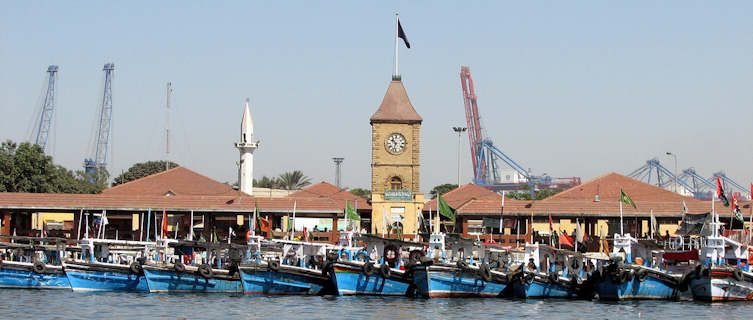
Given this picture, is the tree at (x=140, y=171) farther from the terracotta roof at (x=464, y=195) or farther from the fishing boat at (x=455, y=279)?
the fishing boat at (x=455, y=279)

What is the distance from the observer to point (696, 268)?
4488 cm

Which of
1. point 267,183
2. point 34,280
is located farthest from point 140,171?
point 34,280

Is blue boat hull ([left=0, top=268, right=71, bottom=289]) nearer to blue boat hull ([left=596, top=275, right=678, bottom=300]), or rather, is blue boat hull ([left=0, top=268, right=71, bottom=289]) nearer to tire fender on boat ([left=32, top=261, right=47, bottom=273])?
tire fender on boat ([left=32, top=261, right=47, bottom=273])

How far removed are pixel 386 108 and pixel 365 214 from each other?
7961 mm

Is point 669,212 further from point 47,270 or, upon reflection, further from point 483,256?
point 47,270

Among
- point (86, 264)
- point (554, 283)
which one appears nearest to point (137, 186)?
point (86, 264)

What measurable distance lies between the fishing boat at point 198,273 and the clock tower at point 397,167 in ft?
92.5

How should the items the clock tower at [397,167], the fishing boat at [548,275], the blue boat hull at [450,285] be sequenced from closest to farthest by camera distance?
1. the blue boat hull at [450,285]
2. the fishing boat at [548,275]
3. the clock tower at [397,167]

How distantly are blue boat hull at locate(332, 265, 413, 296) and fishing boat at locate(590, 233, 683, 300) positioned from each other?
7986 millimetres

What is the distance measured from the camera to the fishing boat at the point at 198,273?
48.7 metres

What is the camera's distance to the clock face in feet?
259

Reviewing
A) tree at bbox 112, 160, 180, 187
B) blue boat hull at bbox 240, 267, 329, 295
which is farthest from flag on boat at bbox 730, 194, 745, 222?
tree at bbox 112, 160, 180, 187

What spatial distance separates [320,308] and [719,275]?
15159mm

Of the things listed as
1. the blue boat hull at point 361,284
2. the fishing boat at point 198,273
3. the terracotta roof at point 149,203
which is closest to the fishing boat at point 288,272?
the blue boat hull at point 361,284
